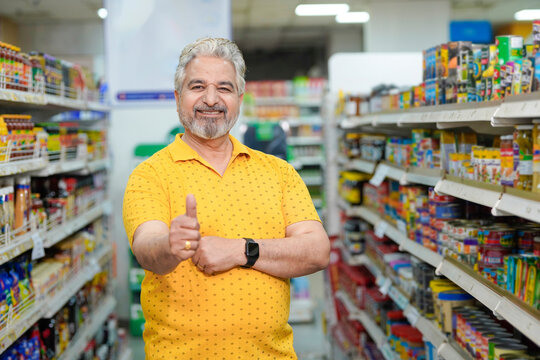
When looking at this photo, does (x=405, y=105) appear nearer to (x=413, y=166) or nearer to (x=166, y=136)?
(x=413, y=166)

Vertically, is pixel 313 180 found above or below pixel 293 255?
below

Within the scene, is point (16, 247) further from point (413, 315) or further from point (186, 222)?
point (413, 315)

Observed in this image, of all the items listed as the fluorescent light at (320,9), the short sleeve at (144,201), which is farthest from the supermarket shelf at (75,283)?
the fluorescent light at (320,9)

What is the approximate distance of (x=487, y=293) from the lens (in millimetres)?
2262

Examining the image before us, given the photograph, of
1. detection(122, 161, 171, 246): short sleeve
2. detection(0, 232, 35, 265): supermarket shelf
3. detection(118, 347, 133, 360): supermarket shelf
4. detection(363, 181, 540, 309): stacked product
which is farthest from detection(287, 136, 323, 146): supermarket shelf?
detection(122, 161, 171, 246): short sleeve

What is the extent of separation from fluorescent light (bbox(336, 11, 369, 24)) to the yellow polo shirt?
9.08 m

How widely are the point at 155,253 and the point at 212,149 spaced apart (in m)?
0.51

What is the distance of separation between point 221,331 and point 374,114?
2.45 meters

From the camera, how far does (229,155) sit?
2.08 meters

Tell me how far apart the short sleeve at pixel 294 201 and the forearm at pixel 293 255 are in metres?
0.09

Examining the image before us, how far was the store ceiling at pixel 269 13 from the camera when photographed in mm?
9641

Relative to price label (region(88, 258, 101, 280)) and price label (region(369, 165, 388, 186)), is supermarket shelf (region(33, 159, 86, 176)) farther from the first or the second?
price label (region(369, 165, 388, 186))

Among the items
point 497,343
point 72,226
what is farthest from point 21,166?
point 497,343

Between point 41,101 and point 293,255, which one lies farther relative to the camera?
point 41,101
